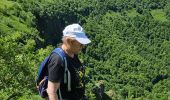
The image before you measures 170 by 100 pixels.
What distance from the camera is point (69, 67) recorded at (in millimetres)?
10266

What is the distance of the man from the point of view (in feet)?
32.8

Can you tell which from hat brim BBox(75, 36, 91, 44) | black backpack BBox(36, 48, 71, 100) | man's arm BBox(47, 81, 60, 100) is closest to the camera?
man's arm BBox(47, 81, 60, 100)

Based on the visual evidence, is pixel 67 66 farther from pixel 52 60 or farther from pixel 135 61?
pixel 135 61

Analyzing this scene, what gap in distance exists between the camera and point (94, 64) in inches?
6934

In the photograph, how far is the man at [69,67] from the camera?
9.98m

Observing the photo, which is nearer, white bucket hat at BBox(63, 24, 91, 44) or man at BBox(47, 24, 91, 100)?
man at BBox(47, 24, 91, 100)

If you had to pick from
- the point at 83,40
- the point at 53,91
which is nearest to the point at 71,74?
the point at 53,91

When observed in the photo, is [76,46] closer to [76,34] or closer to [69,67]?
[76,34]

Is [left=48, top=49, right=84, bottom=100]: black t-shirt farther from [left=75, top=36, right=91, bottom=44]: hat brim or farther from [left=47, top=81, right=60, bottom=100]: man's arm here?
[left=75, top=36, right=91, bottom=44]: hat brim

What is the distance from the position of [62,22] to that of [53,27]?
72.7 ft

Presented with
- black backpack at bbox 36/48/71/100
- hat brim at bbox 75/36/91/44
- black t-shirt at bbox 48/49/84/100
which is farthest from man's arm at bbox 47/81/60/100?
hat brim at bbox 75/36/91/44

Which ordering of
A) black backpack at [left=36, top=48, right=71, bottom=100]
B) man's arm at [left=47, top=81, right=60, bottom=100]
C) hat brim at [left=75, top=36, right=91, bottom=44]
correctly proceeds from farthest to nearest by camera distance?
1. black backpack at [left=36, top=48, right=71, bottom=100]
2. hat brim at [left=75, top=36, right=91, bottom=44]
3. man's arm at [left=47, top=81, right=60, bottom=100]

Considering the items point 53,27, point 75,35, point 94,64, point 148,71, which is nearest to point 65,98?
point 75,35

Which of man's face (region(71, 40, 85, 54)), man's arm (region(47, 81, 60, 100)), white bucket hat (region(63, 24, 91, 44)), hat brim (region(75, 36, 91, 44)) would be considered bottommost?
man's arm (region(47, 81, 60, 100))
